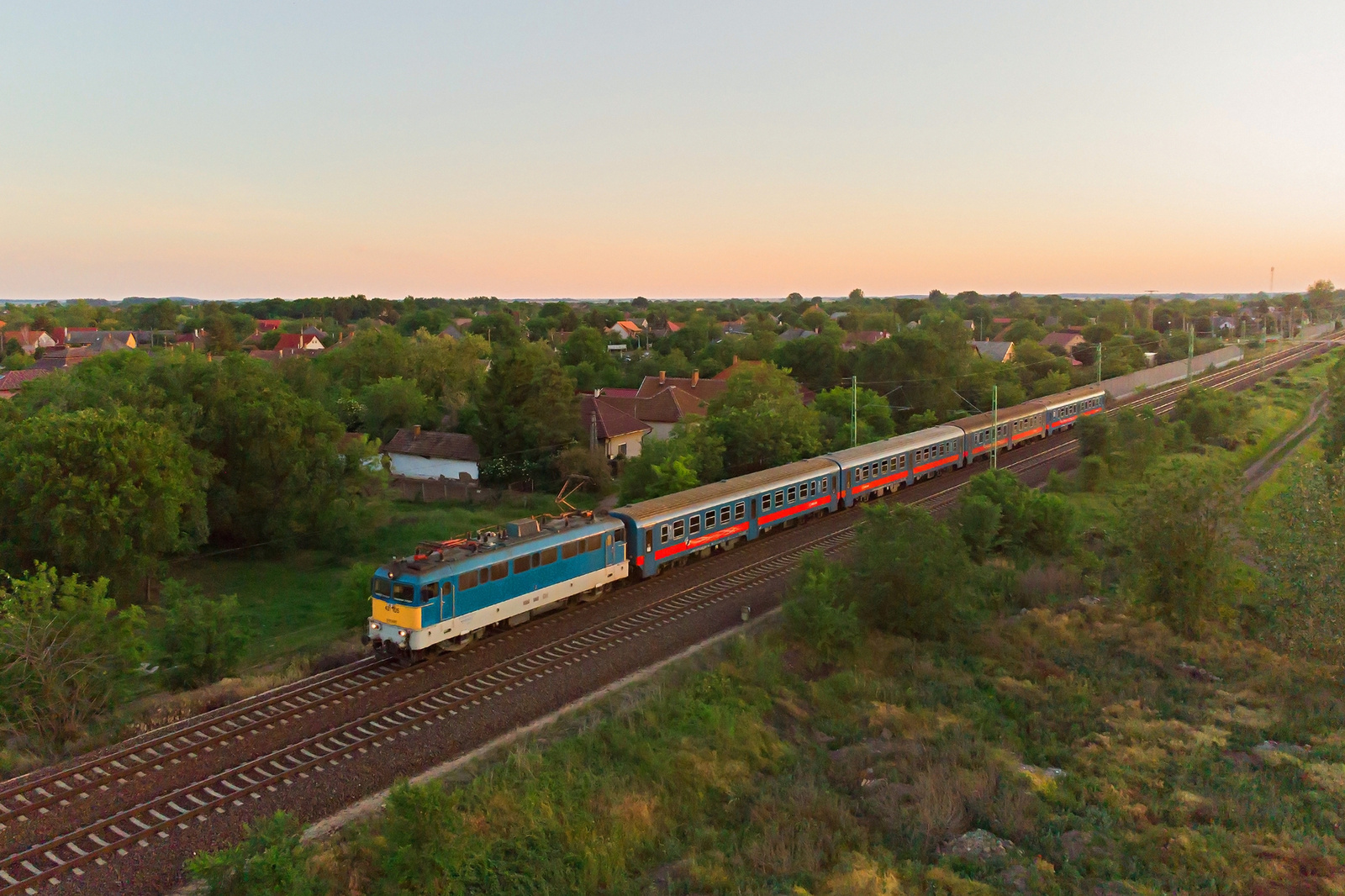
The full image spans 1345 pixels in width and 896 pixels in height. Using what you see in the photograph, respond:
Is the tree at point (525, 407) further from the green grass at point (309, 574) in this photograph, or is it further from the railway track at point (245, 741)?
the railway track at point (245, 741)

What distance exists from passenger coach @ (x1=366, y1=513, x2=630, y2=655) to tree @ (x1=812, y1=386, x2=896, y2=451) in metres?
23.9

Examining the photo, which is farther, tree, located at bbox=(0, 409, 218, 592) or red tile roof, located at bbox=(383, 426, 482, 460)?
red tile roof, located at bbox=(383, 426, 482, 460)

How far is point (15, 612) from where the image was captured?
54.8ft

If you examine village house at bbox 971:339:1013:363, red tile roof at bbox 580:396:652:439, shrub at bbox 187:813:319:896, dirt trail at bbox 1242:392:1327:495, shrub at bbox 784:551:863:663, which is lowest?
dirt trail at bbox 1242:392:1327:495

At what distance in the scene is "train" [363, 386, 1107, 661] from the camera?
61.9ft

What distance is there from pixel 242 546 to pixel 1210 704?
1402 inches

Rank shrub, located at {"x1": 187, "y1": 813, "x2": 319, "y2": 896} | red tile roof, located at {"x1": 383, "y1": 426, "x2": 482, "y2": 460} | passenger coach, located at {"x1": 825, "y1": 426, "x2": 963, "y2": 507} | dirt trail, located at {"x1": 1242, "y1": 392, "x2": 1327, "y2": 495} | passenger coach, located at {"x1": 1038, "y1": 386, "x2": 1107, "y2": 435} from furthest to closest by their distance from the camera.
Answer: passenger coach, located at {"x1": 1038, "y1": 386, "x2": 1107, "y2": 435} < red tile roof, located at {"x1": 383, "y1": 426, "x2": 482, "y2": 460} < dirt trail, located at {"x1": 1242, "y1": 392, "x2": 1327, "y2": 495} < passenger coach, located at {"x1": 825, "y1": 426, "x2": 963, "y2": 507} < shrub, located at {"x1": 187, "y1": 813, "x2": 319, "y2": 896}

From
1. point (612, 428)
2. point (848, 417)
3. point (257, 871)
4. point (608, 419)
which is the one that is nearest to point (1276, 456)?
point (848, 417)

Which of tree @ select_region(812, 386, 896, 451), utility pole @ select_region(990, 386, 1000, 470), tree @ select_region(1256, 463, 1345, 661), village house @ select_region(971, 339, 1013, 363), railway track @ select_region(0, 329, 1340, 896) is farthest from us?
village house @ select_region(971, 339, 1013, 363)

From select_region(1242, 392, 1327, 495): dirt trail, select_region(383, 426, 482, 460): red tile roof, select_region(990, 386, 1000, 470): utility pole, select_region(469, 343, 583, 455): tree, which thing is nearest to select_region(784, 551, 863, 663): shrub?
select_region(990, 386, 1000, 470): utility pole

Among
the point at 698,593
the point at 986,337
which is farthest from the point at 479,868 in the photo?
the point at 986,337

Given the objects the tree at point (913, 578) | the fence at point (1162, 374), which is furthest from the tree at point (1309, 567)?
the fence at point (1162, 374)

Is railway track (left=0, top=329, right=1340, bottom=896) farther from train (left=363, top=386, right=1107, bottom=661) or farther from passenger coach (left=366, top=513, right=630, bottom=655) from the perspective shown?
train (left=363, top=386, right=1107, bottom=661)

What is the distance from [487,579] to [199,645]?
6.26 meters
